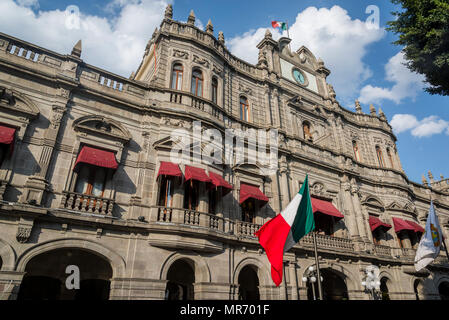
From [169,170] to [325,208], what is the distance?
1022 cm

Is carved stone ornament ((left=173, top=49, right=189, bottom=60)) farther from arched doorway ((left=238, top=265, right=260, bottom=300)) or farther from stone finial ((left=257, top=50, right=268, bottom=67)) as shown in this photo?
arched doorway ((left=238, top=265, right=260, bottom=300))

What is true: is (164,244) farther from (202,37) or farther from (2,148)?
(202,37)

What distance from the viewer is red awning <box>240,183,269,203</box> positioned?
591 inches

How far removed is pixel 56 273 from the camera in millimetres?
12148

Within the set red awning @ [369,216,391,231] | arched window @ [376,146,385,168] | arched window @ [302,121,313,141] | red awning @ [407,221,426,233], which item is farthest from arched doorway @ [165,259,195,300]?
arched window @ [376,146,385,168]

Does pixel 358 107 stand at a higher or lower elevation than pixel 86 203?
higher

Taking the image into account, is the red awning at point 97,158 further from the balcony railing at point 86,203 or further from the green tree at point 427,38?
the green tree at point 427,38

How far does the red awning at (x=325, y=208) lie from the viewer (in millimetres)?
17109

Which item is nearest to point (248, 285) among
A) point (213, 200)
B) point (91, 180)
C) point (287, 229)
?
point (213, 200)

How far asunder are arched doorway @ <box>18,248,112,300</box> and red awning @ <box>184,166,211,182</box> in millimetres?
4889

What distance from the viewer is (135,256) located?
11.4 m

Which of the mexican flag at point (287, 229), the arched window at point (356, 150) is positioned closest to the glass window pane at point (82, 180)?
the mexican flag at point (287, 229)

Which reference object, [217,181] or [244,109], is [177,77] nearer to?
[244,109]
